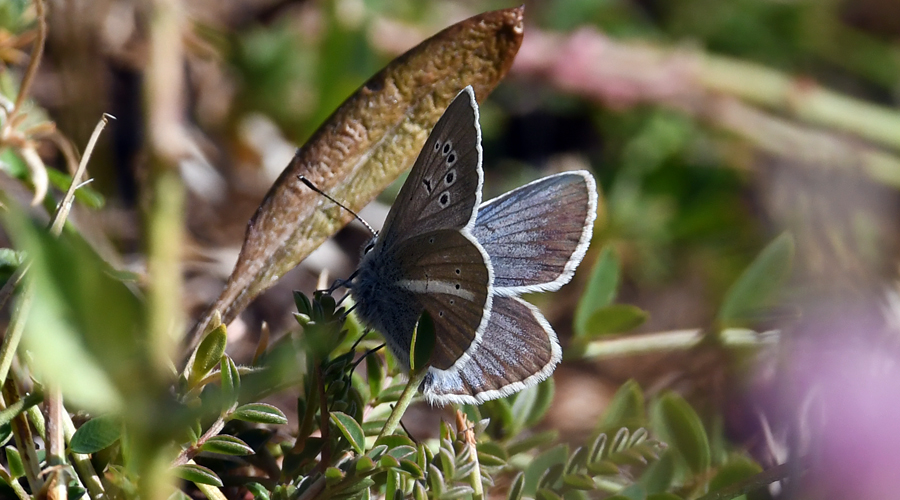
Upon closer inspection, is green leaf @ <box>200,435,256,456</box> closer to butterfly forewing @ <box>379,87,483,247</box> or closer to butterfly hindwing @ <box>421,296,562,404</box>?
butterfly hindwing @ <box>421,296,562,404</box>

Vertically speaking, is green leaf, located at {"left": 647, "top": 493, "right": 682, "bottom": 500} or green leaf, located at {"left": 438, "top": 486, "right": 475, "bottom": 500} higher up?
green leaf, located at {"left": 438, "top": 486, "right": 475, "bottom": 500}

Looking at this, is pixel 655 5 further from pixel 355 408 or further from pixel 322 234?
pixel 355 408

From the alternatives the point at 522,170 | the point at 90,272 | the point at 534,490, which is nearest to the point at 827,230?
the point at 522,170

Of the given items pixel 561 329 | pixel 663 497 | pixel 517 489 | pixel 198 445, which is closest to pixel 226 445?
pixel 198 445

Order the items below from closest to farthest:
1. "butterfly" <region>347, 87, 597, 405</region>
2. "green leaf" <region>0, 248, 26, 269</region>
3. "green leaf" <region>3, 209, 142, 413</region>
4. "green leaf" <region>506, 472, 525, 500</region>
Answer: "green leaf" <region>3, 209, 142, 413</region>
"green leaf" <region>506, 472, 525, 500</region>
"green leaf" <region>0, 248, 26, 269</region>
"butterfly" <region>347, 87, 597, 405</region>

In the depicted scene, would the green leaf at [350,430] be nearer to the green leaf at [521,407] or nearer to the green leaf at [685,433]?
the green leaf at [521,407]

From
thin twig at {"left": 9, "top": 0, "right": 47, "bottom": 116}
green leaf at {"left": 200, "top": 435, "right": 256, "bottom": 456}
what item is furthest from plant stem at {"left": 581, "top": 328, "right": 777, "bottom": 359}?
thin twig at {"left": 9, "top": 0, "right": 47, "bottom": 116}
